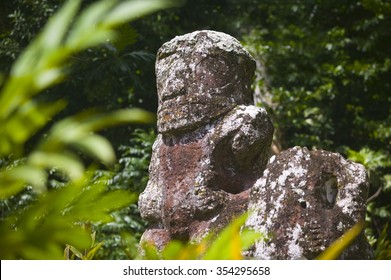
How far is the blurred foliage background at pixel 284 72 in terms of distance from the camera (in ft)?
26.1

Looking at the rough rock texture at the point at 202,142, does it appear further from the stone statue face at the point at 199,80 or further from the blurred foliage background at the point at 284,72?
the blurred foliage background at the point at 284,72

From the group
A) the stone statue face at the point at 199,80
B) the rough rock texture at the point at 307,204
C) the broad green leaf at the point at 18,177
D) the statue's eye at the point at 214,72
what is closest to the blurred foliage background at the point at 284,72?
the stone statue face at the point at 199,80

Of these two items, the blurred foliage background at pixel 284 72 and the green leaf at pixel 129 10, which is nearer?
the green leaf at pixel 129 10

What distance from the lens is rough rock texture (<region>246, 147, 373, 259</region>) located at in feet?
8.91

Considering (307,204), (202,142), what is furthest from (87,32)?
(202,142)

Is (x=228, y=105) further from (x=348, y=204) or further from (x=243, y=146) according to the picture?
(x=348, y=204)

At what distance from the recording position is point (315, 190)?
2799 mm

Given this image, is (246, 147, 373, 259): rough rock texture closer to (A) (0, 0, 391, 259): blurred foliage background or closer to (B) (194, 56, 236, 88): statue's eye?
(B) (194, 56, 236, 88): statue's eye

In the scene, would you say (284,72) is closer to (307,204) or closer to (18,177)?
(307,204)

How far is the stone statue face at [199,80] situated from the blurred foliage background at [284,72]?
3841 mm

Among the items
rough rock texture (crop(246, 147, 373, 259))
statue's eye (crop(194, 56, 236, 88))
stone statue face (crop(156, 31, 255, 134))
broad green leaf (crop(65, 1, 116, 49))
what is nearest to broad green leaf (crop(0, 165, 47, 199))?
broad green leaf (crop(65, 1, 116, 49))

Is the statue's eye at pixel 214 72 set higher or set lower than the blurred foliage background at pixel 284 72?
higher

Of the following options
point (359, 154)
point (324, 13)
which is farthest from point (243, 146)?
point (324, 13)

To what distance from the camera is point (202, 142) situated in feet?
11.6
